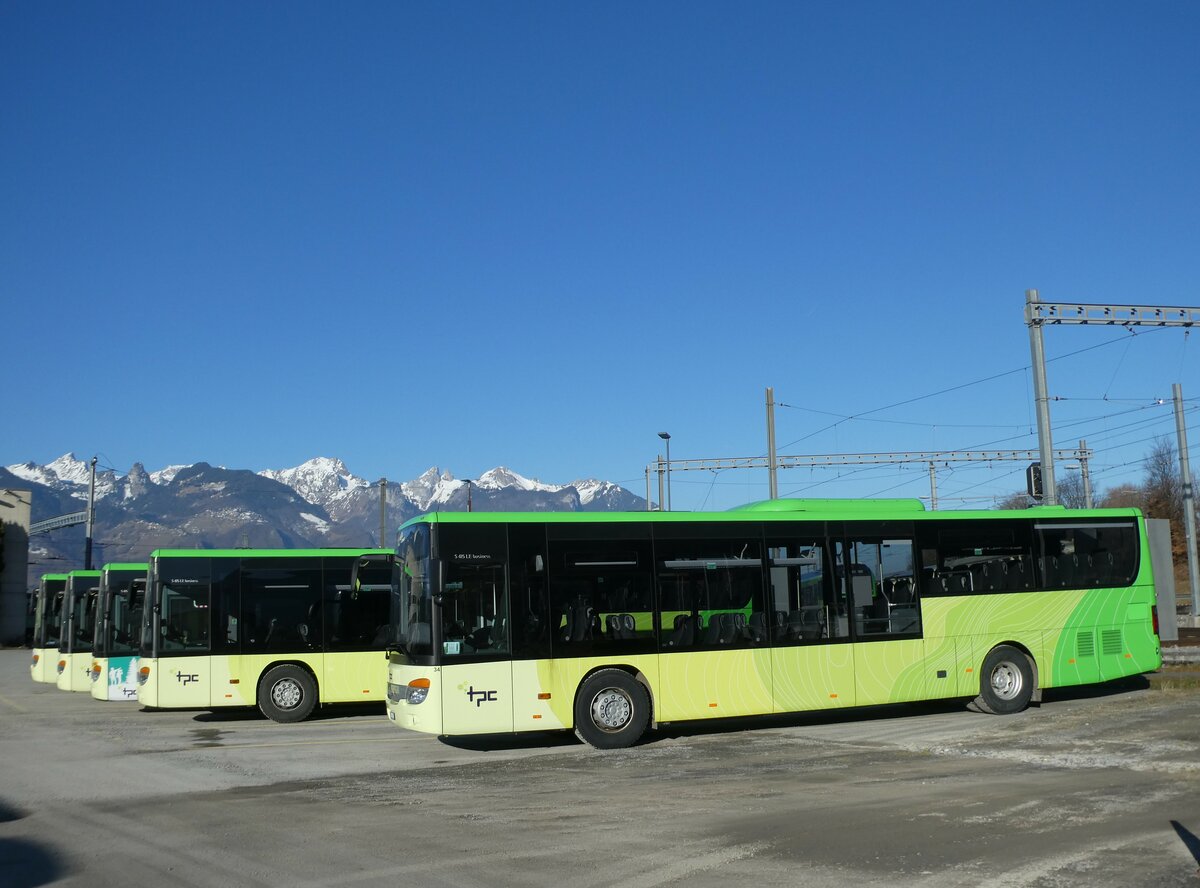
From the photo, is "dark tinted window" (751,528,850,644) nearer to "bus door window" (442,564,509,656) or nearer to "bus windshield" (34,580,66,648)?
"bus door window" (442,564,509,656)

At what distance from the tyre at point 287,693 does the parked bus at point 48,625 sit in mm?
10981

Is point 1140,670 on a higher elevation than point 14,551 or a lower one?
lower

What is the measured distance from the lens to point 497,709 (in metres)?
13.4

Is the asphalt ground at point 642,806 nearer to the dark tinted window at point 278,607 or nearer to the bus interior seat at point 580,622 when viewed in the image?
the bus interior seat at point 580,622

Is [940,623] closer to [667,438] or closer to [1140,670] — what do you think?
[1140,670]

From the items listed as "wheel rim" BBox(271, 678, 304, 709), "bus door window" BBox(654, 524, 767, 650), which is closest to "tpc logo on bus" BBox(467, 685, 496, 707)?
"bus door window" BBox(654, 524, 767, 650)

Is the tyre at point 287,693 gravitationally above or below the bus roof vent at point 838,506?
below

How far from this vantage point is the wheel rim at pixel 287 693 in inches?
713

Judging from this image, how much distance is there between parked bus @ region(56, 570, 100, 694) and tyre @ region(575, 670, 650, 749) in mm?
14201

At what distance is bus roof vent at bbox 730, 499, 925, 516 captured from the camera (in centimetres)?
1570

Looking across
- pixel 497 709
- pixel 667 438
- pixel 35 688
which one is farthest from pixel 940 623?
pixel 667 438

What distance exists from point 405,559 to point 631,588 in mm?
2787

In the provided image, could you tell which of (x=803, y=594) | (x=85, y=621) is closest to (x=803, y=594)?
(x=803, y=594)

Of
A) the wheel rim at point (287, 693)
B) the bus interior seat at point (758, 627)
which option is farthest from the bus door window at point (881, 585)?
the wheel rim at point (287, 693)
